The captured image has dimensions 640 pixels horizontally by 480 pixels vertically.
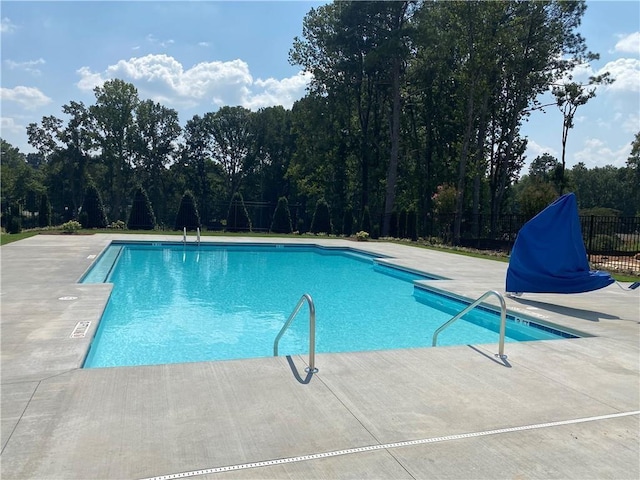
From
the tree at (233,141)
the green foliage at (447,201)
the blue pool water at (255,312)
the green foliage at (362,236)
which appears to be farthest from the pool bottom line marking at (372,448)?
the tree at (233,141)

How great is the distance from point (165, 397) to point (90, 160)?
47.1 m

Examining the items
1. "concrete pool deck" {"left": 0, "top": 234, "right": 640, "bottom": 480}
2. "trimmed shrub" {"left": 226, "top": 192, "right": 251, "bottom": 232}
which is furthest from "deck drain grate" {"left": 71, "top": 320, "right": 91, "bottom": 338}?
"trimmed shrub" {"left": 226, "top": 192, "right": 251, "bottom": 232}

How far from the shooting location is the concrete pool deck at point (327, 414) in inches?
118

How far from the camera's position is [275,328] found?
8.50 metres

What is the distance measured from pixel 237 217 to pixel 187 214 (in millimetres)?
3369

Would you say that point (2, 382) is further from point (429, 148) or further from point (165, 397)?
point (429, 148)

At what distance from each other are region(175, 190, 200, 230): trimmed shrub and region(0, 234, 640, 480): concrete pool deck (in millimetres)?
22763

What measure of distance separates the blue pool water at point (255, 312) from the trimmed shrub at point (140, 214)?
39.0ft

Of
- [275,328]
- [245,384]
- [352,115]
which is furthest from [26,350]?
[352,115]

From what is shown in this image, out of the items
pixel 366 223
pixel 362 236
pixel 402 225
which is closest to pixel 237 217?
pixel 366 223

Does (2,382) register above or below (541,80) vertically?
below

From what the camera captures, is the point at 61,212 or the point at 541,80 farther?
the point at 61,212

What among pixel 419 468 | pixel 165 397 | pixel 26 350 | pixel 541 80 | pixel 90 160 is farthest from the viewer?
pixel 90 160

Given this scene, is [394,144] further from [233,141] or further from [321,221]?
[233,141]
